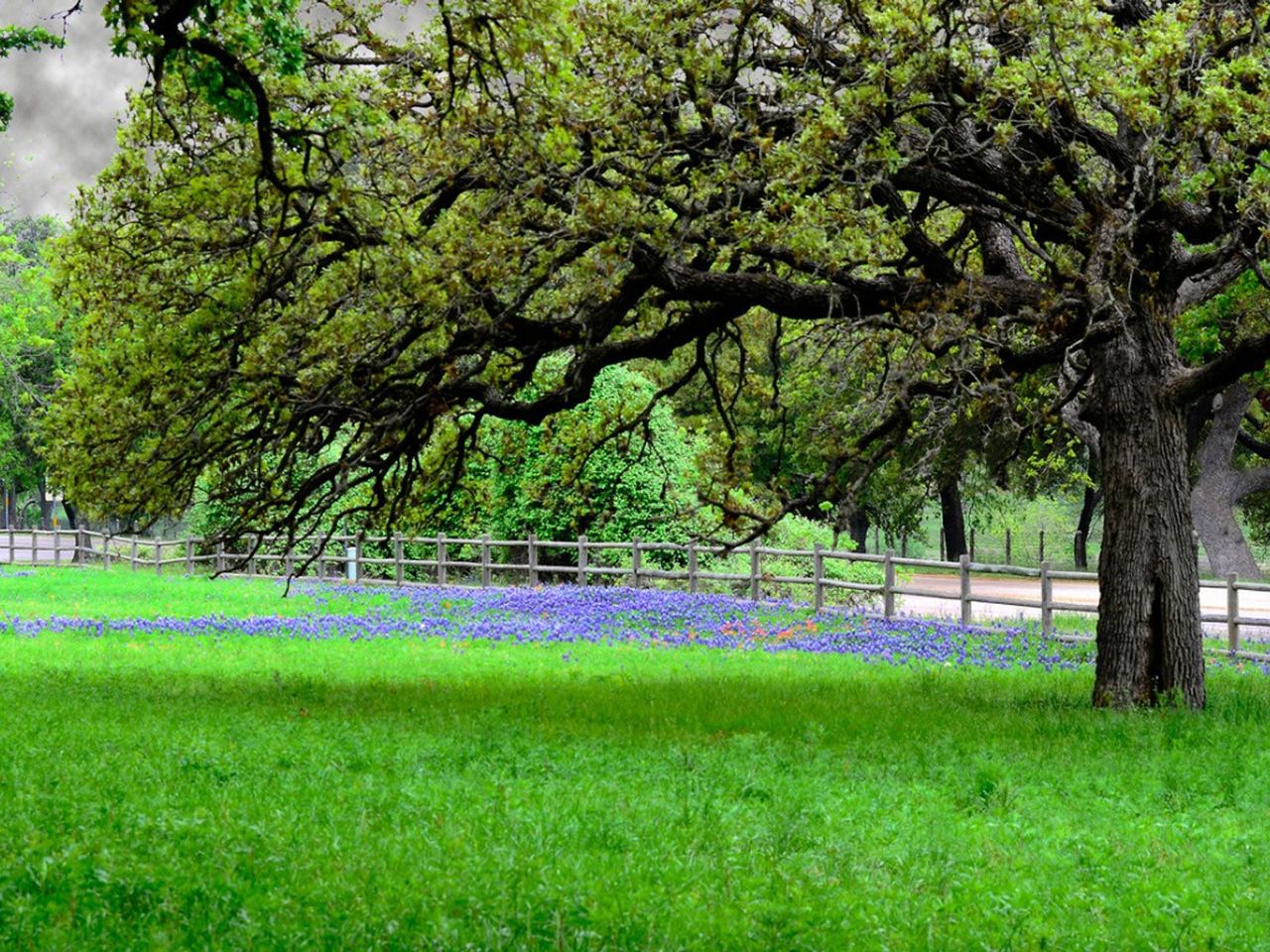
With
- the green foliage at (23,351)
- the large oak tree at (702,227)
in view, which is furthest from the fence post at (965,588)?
the green foliage at (23,351)

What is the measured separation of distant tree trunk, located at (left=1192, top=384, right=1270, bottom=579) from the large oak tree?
25.4 metres

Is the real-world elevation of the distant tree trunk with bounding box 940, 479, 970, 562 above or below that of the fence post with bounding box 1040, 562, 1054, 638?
above

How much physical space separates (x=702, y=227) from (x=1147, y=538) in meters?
5.02

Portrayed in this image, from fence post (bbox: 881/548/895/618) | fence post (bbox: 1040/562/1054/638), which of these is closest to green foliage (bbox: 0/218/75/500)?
fence post (bbox: 881/548/895/618)

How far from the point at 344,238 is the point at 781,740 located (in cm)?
666

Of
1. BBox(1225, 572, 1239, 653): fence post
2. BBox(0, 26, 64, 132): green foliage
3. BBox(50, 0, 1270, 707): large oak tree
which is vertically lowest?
BBox(1225, 572, 1239, 653): fence post

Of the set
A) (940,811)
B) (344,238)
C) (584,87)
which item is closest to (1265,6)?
(584,87)

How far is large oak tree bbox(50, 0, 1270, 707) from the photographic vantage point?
498 inches

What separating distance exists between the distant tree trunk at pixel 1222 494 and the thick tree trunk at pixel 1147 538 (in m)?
26.3

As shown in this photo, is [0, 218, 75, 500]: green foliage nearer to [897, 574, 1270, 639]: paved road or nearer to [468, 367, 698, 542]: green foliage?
[468, 367, 698, 542]: green foliage

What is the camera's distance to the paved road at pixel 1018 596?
29.6 meters

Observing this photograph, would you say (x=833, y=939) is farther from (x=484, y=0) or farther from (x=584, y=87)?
(x=584, y=87)

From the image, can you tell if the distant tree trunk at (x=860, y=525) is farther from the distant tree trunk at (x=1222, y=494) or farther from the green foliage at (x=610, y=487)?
the green foliage at (x=610, y=487)

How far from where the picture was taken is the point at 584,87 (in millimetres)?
13555
